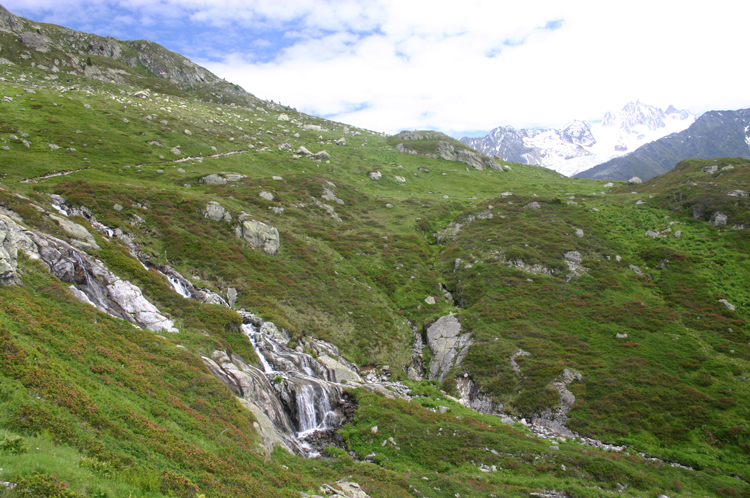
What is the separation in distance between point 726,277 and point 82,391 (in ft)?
232

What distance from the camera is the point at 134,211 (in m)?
45.4

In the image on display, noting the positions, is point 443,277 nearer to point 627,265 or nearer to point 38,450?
point 627,265

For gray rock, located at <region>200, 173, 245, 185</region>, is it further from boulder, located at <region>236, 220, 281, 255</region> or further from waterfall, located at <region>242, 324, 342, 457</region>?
waterfall, located at <region>242, 324, 342, 457</region>

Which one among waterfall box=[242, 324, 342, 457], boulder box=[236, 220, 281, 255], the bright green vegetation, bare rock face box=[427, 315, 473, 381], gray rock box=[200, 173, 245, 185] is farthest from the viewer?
gray rock box=[200, 173, 245, 185]

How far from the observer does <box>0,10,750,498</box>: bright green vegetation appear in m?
14.2

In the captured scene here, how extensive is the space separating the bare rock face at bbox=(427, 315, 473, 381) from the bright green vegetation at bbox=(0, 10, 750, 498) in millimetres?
1611

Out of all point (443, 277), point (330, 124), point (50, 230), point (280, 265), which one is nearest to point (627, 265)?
point (443, 277)

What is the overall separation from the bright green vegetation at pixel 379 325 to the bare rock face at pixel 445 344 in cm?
161

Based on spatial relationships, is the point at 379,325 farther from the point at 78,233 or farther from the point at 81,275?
the point at 78,233

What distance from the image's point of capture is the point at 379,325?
45.8m

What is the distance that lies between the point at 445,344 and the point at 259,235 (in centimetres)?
3275

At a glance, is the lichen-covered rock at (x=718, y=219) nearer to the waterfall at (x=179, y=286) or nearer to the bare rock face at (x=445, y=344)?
the bare rock face at (x=445, y=344)

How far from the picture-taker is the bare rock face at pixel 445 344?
133ft

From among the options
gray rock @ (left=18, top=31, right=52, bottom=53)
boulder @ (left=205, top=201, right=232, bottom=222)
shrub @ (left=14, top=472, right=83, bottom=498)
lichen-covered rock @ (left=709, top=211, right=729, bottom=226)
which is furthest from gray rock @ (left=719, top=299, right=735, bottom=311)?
gray rock @ (left=18, top=31, right=52, bottom=53)
